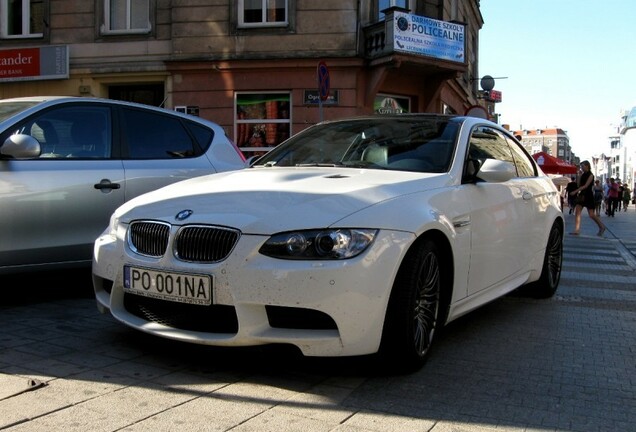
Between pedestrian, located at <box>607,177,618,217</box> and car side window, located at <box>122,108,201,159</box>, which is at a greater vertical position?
car side window, located at <box>122,108,201,159</box>

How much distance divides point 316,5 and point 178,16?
375cm

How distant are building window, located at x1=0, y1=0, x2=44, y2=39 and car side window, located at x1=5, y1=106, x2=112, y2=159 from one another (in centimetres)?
1465

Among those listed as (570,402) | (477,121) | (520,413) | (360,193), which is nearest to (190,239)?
(360,193)

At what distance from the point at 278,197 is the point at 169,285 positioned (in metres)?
0.75

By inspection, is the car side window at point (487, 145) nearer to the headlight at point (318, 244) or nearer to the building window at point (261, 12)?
the headlight at point (318, 244)

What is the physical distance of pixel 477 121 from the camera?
4.98 m

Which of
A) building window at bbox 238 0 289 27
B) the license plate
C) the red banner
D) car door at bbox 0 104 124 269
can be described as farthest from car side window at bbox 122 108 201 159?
the red banner

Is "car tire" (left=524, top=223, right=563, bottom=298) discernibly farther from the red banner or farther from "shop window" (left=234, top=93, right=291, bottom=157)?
the red banner

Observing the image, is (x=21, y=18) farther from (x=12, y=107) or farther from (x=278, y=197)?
(x=278, y=197)

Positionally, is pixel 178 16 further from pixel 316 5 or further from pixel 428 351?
pixel 428 351

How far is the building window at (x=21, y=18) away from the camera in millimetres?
18188

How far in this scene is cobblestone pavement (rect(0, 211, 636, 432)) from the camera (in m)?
2.89

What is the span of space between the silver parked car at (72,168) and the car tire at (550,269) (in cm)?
332

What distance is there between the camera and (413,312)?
3.40 meters
